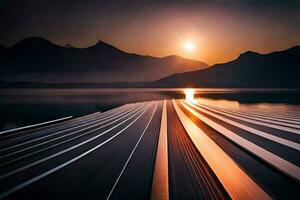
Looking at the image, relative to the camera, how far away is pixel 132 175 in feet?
19.2

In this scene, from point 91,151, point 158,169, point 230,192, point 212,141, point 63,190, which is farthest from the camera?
point 212,141

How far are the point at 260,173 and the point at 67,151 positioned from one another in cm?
603

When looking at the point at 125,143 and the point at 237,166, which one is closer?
the point at 237,166

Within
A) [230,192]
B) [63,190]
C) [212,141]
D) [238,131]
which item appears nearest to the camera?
[230,192]

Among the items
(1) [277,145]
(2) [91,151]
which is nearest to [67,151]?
(2) [91,151]

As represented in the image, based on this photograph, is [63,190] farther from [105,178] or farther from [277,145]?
[277,145]

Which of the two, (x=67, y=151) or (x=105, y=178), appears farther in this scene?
(x=67, y=151)

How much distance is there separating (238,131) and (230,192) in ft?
23.2

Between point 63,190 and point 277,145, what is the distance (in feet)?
23.8

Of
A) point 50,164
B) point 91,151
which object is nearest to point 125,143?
point 91,151

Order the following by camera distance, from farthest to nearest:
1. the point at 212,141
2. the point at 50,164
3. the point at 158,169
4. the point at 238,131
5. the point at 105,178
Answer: the point at 238,131 → the point at 212,141 → the point at 50,164 → the point at 158,169 → the point at 105,178

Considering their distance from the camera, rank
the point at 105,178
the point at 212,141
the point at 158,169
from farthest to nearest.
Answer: the point at 212,141 < the point at 158,169 < the point at 105,178

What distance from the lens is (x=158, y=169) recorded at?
622 cm

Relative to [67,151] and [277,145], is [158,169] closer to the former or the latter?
[67,151]
